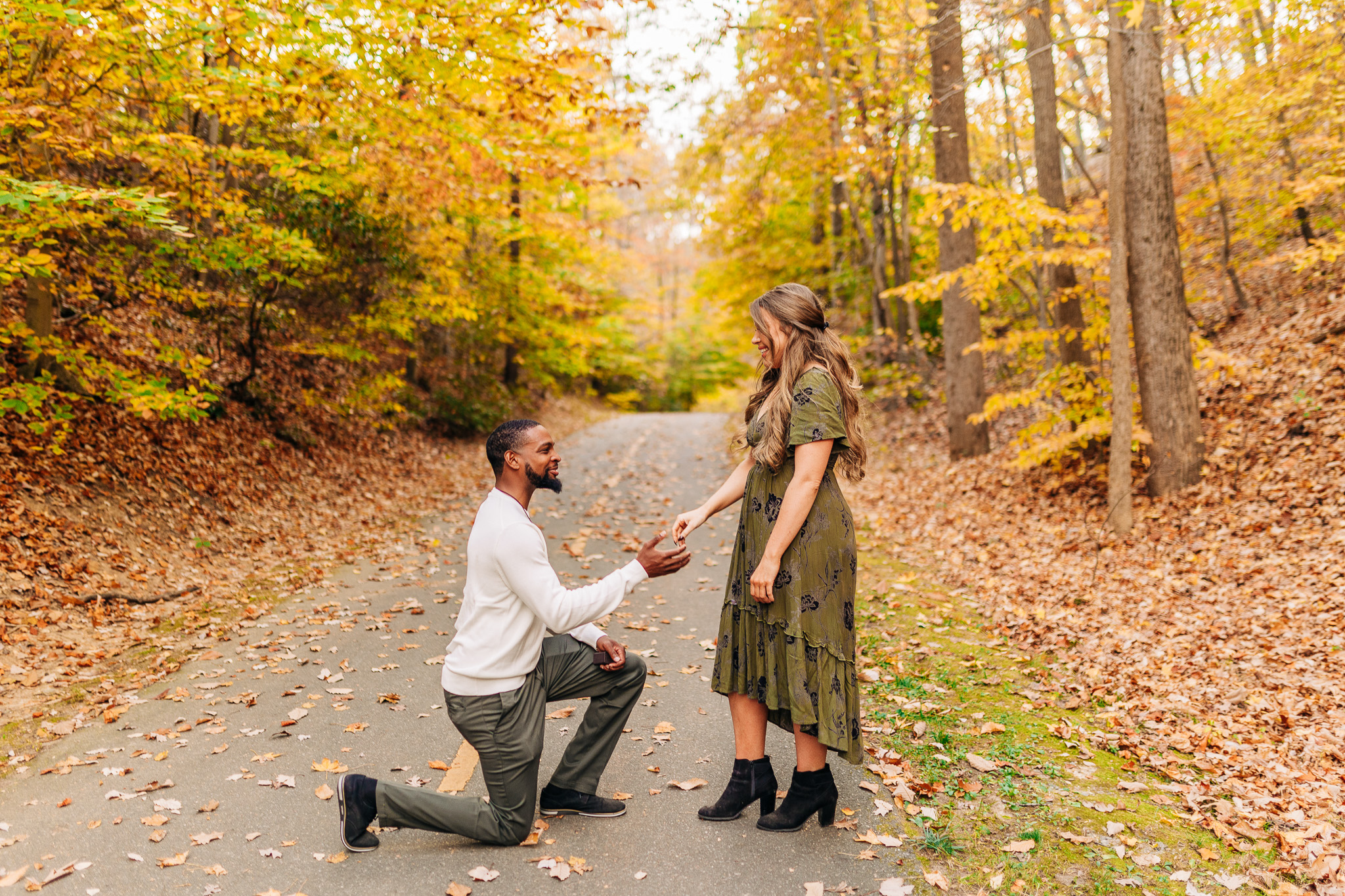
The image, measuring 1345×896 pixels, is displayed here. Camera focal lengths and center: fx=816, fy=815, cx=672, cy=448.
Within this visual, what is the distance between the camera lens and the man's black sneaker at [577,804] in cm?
399

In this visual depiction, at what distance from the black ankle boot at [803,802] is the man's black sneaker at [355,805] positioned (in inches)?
69.4

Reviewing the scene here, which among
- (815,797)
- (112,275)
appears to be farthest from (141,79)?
(815,797)

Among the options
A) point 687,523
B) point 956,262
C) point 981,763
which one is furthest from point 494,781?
point 956,262

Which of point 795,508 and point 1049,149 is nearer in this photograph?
point 795,508

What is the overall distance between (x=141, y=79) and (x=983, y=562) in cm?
914

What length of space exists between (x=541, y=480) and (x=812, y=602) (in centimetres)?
134

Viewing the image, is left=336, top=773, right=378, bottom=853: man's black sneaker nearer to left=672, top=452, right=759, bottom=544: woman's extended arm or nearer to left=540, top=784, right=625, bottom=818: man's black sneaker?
left=540, top=784, right=625, bottom=818: man's black sneaker

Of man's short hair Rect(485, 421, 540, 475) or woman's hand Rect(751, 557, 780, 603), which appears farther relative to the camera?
man's short hair Rect(485, 421, 540, 475)

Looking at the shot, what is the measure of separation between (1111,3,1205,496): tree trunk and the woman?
6.33 meters

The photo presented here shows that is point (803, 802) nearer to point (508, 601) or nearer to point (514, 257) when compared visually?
point (508, 601)

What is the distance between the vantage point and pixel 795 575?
3.59 meters

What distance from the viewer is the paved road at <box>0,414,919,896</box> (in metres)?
3.51

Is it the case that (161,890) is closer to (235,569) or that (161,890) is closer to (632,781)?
(632,781)

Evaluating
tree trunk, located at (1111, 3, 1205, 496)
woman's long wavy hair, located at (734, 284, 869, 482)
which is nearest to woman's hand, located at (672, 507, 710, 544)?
woman's long wavy hair, located at (734, 284, 869, 482)
